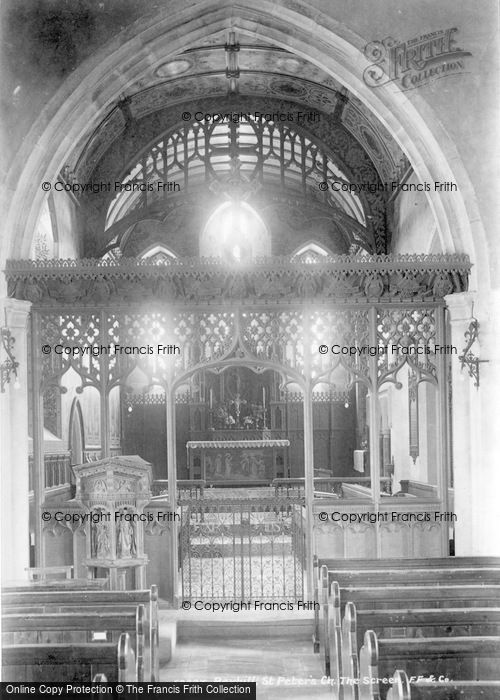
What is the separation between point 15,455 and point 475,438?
477 centimetres

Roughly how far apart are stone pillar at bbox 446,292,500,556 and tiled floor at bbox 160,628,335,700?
7.04 feet

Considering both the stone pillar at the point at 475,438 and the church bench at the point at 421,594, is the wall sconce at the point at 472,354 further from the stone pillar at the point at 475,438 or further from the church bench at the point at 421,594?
the church bench at the point at 421,594

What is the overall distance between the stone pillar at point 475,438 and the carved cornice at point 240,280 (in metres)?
0.40

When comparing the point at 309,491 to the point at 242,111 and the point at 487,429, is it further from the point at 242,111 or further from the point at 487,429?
the point at 242,111

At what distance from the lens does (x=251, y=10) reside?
822 cm

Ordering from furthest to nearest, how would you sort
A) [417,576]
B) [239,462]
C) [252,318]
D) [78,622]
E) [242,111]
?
[239,462]
[242,111]
[252,318]
[417,576]
[78,622]

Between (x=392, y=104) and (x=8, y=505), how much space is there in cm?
583

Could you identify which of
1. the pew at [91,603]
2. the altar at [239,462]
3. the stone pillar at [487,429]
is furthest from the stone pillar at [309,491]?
the altar at [239,462]

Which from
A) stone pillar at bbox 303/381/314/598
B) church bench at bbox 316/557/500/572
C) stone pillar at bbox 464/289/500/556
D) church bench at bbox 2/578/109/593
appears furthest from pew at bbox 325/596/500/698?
stone pillar at bbox 303/381/314/598

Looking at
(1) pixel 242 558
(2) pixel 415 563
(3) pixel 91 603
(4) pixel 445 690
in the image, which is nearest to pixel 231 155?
(1) pixel 242 558

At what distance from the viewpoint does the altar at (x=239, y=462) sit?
1684 centimetres

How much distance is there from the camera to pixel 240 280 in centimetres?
833

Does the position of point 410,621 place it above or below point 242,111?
below

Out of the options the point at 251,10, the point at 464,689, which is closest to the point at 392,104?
the point at 251,10
